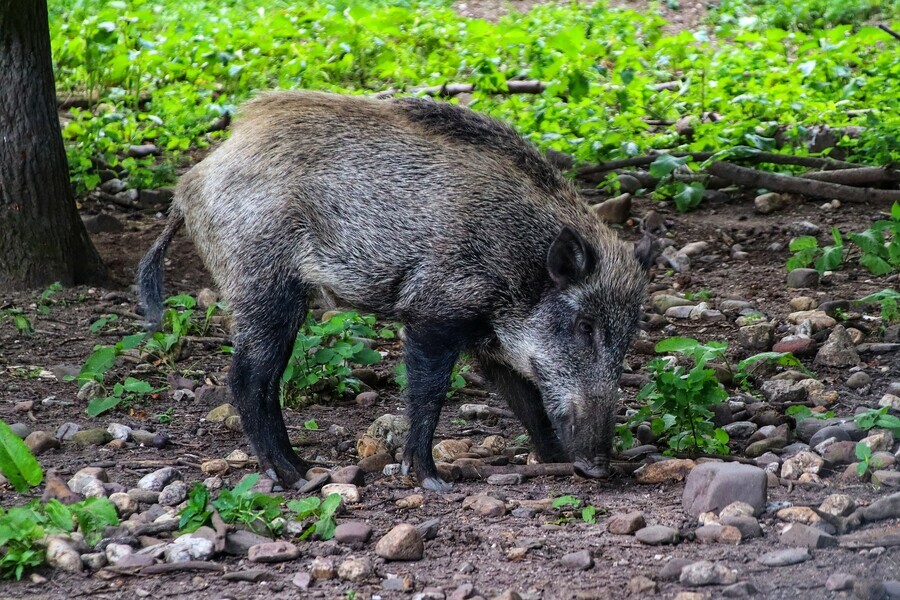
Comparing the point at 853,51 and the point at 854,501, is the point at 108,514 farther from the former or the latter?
the point at 853,51

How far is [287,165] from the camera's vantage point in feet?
14.3

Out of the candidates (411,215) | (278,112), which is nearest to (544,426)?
(411,215)

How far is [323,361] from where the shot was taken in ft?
16.2

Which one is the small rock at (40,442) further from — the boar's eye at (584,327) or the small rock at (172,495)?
the boar's eye at (584,327)

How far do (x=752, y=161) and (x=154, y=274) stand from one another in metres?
4.14

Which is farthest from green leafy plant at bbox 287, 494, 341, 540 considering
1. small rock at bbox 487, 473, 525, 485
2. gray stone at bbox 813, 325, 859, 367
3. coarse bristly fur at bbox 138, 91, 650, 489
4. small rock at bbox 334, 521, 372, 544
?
gray stone at bbox 813, 325, 859, 367

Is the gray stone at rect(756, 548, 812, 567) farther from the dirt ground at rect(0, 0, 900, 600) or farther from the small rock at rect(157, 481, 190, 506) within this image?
the small rock at rect(157, 481, 190, 506)

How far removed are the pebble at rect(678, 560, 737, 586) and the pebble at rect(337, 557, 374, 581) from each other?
0.86 m

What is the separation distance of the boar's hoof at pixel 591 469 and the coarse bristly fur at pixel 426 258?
0.04 meters

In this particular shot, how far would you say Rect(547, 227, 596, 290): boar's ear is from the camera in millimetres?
4066

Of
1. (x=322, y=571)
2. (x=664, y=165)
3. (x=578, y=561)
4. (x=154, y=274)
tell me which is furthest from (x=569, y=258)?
(x=664, y=165)

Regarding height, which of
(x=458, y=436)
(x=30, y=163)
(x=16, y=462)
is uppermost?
(x=30, y=163)

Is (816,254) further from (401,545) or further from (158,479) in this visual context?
(158,479)

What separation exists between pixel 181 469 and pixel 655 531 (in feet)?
5.97
